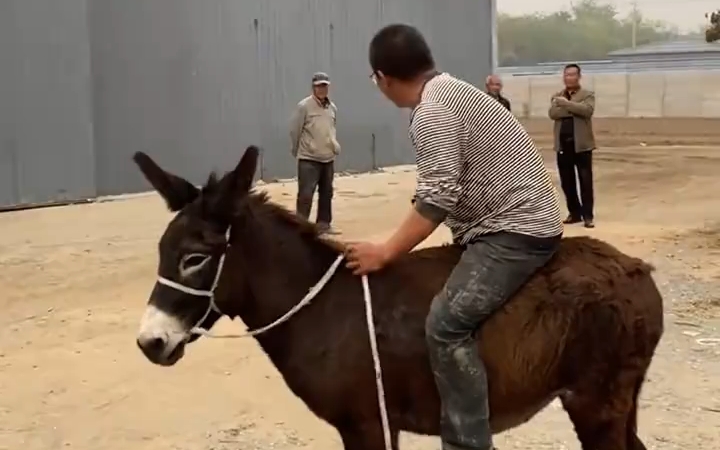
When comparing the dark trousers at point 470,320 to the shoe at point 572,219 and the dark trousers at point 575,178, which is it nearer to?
the dark trousers at point 575,178

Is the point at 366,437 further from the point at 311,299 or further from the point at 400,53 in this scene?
the point at 400,53

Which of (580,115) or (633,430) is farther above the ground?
(580,115)

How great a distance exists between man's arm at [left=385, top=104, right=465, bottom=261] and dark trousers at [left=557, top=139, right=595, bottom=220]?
37.6 ft

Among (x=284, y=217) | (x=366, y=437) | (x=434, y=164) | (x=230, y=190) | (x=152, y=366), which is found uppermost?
(x=434, y=164)

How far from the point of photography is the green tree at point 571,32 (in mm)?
104125

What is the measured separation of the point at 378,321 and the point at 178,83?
1855cm

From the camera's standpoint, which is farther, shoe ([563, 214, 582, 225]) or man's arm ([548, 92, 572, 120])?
shoe ([563, 214, 582, 225])

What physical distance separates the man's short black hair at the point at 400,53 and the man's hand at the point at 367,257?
703 millimetres

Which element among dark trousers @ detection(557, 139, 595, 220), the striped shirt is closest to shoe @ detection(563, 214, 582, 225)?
dark trousers @ detection(557, 139, 595, 220)

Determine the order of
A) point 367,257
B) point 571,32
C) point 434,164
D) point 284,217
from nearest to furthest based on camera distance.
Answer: point 434,164 < point 367,257 < point 284,217 < point 571,32

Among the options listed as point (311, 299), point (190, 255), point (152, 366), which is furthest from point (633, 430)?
point (152, 366)

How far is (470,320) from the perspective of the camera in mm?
4215

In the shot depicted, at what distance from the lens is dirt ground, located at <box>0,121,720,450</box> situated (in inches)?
260

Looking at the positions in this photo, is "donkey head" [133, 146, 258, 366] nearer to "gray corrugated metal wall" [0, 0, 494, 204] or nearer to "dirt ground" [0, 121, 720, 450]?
"dirt ground" [0, 121, 720, 450]
